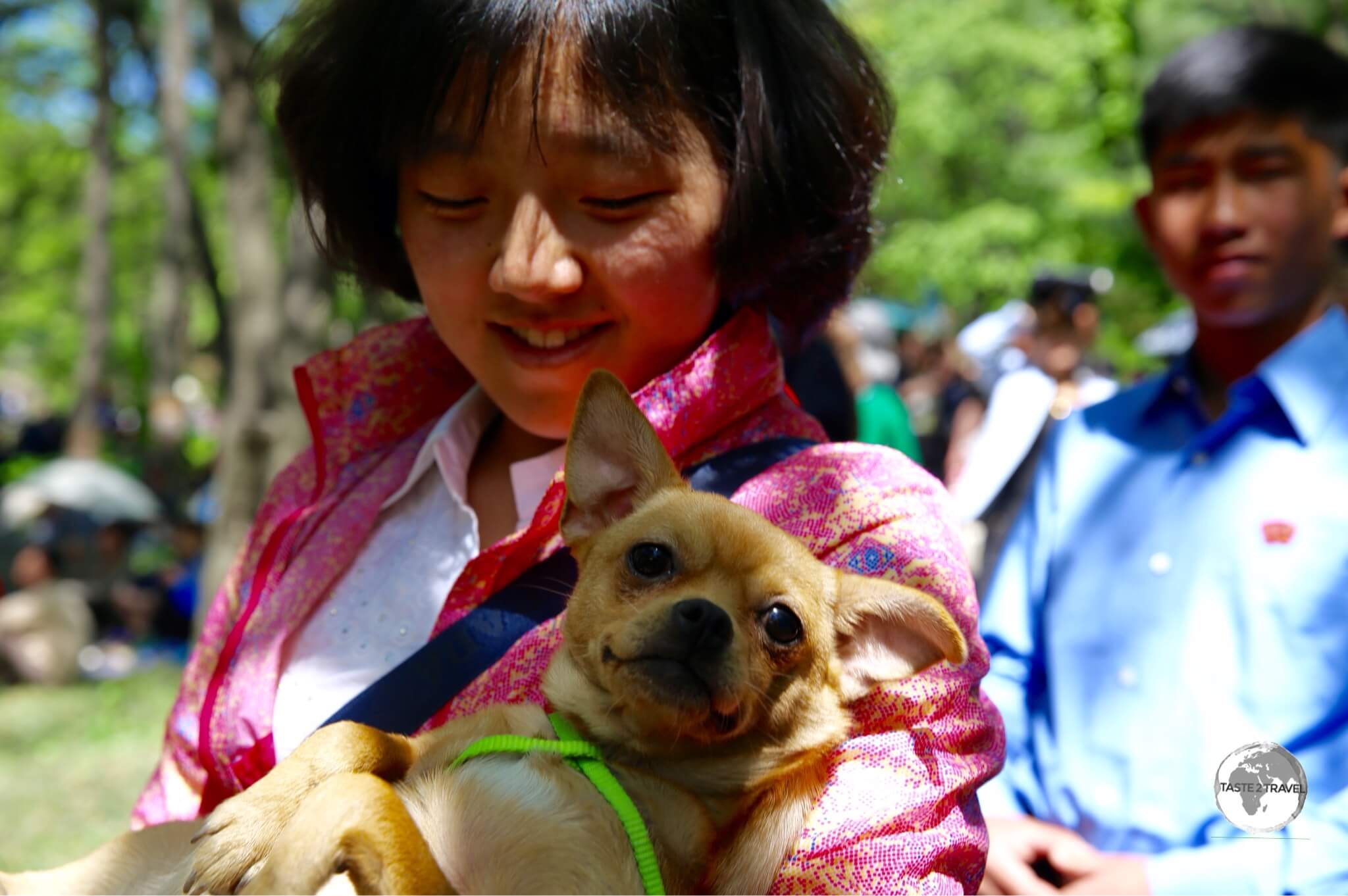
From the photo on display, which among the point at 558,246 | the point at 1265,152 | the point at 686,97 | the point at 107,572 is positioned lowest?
the point at 107,572

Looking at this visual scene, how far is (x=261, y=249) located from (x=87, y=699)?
4000 mm

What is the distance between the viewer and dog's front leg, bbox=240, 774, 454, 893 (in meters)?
1.64

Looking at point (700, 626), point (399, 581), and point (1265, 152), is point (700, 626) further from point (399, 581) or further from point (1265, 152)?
point (1265, 152)

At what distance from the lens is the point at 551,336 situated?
2223 millimetres

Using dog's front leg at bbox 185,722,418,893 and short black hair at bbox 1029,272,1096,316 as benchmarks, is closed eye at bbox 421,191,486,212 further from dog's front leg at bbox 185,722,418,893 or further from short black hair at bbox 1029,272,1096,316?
short black hair at bbox 1029,272,1096,316

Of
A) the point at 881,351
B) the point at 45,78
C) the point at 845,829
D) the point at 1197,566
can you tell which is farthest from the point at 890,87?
the point at 45,78

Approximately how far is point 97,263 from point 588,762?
22255 mm

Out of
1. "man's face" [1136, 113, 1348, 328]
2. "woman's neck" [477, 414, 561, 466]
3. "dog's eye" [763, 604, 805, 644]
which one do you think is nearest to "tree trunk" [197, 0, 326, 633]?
"woman's neck" [477, 414, 561, 466]

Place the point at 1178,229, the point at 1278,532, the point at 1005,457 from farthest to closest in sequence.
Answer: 1. the point at 1005,457
2. the point at 1178,229
3. the point at 1278,532

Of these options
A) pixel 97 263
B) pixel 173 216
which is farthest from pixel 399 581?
pixel 97 263

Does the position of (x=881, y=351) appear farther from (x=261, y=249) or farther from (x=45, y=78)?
(x=45, y=78)

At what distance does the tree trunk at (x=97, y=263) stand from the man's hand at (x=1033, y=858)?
18.0 meters

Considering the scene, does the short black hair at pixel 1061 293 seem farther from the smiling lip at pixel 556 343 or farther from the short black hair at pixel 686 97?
the smiling lip at pixel 556 343

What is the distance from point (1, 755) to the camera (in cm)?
802
